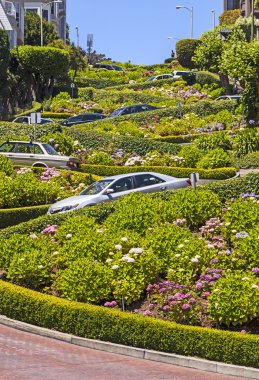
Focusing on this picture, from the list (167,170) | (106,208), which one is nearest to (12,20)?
(167,170)

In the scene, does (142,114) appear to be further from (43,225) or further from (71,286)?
(71,286)

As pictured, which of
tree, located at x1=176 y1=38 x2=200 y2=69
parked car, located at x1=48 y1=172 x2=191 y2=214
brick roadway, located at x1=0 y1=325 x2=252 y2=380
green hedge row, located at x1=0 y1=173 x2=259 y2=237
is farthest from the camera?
tree, located at x1=176 y1=38 x2=200 y2=69

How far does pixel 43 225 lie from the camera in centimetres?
2336

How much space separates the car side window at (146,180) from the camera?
2712cm

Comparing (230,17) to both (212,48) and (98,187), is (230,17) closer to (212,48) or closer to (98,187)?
(212,48)

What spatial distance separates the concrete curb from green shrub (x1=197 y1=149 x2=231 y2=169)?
1838 centimetres

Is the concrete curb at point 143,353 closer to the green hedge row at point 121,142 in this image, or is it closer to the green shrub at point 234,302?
the green shrub at point 234,302

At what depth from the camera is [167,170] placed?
35031 millimetres

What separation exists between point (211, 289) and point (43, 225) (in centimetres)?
657

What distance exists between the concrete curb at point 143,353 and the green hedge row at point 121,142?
72.6 ft

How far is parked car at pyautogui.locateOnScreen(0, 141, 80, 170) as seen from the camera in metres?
35.3

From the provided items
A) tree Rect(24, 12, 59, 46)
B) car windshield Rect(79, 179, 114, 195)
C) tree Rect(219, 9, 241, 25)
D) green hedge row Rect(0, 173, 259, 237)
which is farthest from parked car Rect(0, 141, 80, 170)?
tree Rect(219, 9, 241, 25)

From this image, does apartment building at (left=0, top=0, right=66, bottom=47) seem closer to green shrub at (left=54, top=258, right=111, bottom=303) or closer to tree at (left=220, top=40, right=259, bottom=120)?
tree at (left=220, top=40, right=259, bottom=120)

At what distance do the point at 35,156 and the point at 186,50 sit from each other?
58.1 metres
